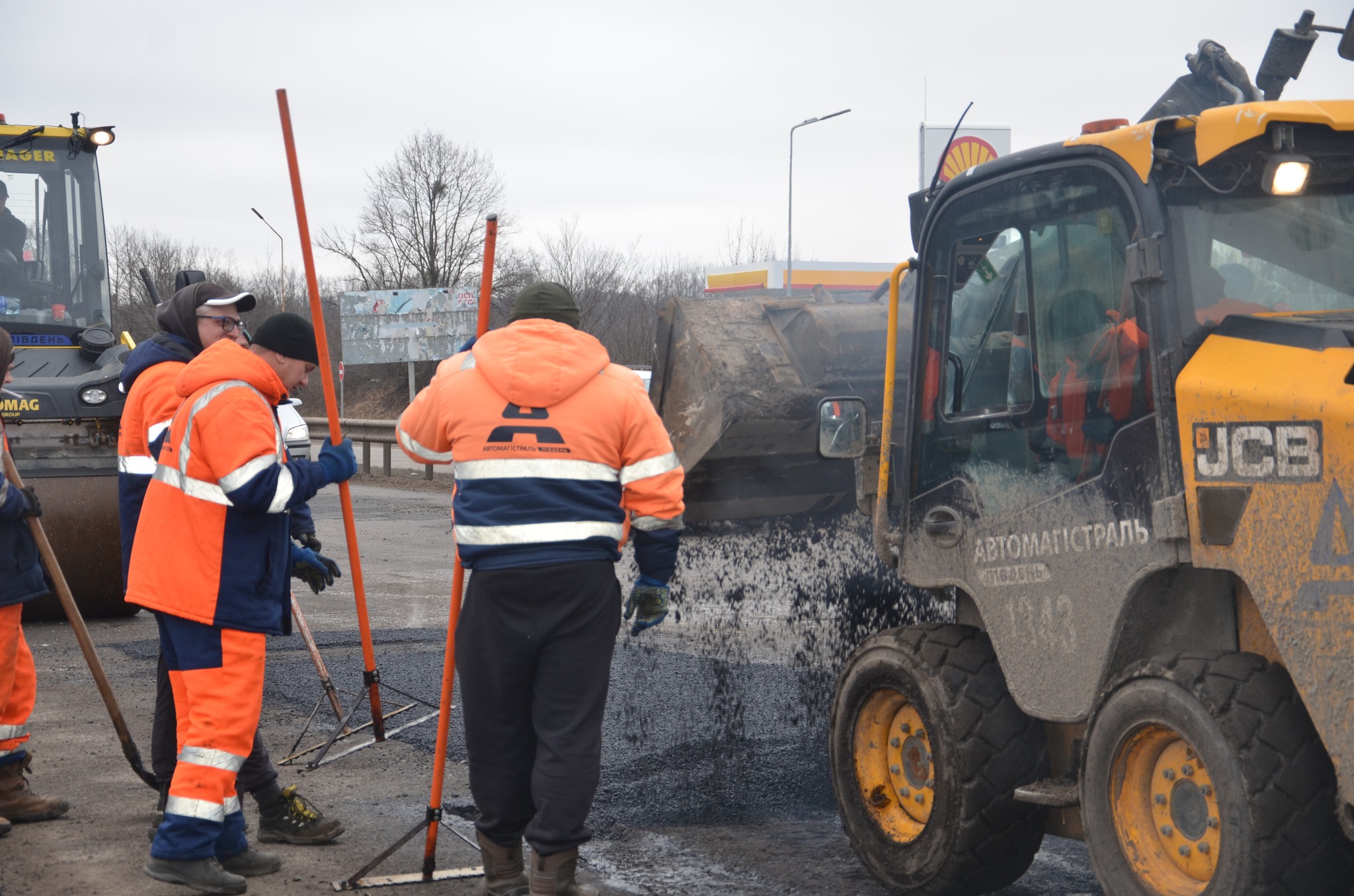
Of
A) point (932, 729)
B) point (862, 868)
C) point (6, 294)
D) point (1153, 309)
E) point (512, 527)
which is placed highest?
point (6, 294)

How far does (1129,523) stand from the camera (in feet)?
10.8

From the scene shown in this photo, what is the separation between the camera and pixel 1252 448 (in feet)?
9.55

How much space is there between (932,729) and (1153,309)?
1346mm

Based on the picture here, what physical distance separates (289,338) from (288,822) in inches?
64.1

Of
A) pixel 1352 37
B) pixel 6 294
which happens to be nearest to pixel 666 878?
pixel 1352 37

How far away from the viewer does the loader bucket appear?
688cm

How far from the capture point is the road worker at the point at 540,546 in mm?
3633

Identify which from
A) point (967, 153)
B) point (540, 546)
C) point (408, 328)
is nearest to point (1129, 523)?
point (540, 546)

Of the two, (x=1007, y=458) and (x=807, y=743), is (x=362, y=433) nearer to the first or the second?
(x=807, y=743)

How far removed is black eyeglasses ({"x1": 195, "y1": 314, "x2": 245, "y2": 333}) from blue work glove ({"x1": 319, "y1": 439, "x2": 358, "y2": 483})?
24.1 inches

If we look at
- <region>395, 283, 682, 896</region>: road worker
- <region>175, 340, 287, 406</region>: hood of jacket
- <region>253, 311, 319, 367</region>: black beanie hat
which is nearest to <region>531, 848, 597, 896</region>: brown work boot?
<region>395, 283, 682, 896</region>: road worker

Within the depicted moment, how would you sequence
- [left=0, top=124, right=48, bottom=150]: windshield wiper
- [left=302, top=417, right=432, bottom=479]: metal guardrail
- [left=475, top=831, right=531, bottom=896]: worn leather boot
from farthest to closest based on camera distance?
[left=302, top=417, right=432, bottom=479]: metal guardrail → [left=0, top=124, right=48, bottom=150]: windshield wiper → [left=475, top=831, right=531, bottom=896]: worn leather boot

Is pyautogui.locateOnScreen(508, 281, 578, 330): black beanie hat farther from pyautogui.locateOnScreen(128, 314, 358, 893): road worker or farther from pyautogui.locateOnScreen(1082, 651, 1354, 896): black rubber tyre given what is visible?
pyautogui.locateOnScreen(1082, 651, 1354, 896): black rubber tyre

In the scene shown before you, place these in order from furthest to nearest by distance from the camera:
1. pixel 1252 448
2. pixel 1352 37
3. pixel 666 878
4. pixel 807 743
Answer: pixel 807 743, pixel 666 878, pixel 1352 37, pixel 1252 448
